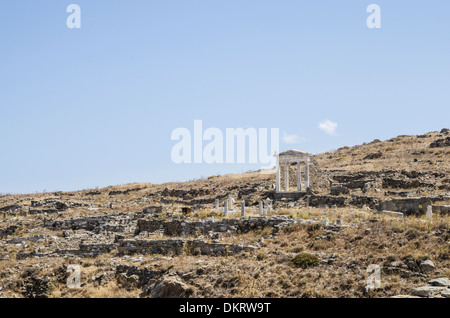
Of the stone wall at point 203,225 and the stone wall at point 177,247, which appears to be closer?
the stone wall at point 177,247

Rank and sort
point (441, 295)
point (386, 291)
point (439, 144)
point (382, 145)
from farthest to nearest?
1. point (382, 145)
2. point (439, 144)
3. point (386, 291)
4. point (441, 295)

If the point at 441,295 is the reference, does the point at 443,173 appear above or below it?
above

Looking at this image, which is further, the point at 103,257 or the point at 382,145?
the point at 382,145

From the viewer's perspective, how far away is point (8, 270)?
21062 mm

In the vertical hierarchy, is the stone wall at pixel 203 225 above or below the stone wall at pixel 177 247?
above

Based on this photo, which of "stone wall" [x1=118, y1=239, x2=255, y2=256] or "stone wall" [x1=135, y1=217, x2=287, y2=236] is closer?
"stone wall" [x1=118, y1=239, x2=255, y2=256]

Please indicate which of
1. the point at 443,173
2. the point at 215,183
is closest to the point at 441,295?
the point at 443,173

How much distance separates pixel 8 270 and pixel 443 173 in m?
33.4

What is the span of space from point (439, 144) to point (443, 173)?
64.2 feet

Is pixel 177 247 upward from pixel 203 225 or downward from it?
downward

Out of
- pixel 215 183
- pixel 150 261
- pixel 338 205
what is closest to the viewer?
pixel 150 261

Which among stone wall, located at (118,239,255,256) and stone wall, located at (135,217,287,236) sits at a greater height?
stone wall, located at (135,217,287,236)

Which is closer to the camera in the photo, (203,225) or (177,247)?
(177,247)
